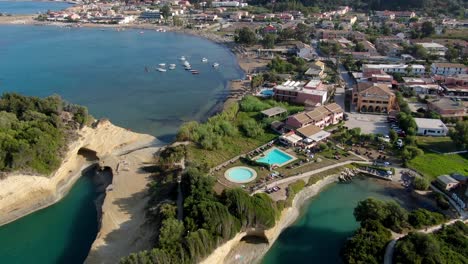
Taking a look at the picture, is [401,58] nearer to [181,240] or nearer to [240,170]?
[240,170]

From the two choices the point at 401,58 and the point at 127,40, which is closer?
the point at 401,58

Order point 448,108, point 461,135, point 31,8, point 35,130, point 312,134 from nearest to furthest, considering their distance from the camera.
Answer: point 35,130
point 461,135
point 312,134
point 448,108
point 31,8

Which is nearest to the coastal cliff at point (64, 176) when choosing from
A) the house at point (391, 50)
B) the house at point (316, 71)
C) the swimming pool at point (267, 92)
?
the swimming pool at point (267, 92)

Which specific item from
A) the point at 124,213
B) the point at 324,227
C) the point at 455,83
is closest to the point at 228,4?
the point at 455,83

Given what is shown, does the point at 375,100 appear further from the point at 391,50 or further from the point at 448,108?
the point at 391,50

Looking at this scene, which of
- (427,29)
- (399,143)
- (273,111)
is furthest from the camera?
(427,29)

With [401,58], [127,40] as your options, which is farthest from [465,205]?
[127,40]

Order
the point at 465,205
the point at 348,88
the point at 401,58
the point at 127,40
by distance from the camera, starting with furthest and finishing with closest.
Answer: the point at 127,40, the point at 401,58, the point at 348,88, the point at 465,205

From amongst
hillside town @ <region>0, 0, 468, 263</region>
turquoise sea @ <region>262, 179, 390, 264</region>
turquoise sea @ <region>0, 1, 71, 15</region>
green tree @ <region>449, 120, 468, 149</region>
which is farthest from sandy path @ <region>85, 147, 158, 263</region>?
turquoise sea @ <region>0, 1, 71, 15</region>
